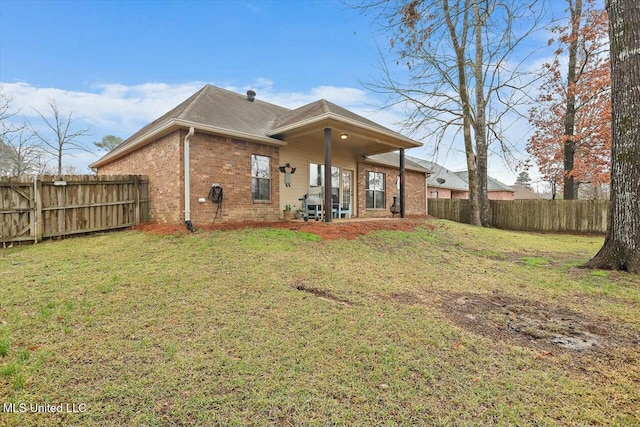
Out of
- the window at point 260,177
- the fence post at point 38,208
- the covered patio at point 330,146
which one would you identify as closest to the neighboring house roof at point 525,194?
the covered patio at point 330,146

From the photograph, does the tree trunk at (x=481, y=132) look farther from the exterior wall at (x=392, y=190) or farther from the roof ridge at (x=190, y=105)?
the roof ridge at (x=190, y=105)

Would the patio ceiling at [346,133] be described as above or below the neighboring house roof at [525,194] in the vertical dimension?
above

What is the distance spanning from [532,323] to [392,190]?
493 inches

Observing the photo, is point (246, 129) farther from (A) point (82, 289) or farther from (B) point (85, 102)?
(B) point (85, 102)

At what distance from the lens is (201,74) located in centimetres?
1427

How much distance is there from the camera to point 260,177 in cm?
982

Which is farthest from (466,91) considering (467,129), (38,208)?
(38,208)

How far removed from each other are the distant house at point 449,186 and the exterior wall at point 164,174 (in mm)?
20600

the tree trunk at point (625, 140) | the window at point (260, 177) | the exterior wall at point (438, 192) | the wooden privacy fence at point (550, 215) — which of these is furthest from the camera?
the exterior wall at point (438, 192)

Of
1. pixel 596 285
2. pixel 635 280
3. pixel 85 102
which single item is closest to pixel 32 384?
pixel 596 285

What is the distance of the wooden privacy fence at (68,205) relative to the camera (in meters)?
7.27

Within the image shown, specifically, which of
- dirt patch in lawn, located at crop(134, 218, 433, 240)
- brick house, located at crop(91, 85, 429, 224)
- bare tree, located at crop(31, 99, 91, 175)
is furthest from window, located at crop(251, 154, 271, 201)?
bare tree, located at crop(31, 99, 91, 175)

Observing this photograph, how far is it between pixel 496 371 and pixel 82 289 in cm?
507

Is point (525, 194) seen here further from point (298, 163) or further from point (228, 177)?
point (228, 177)
